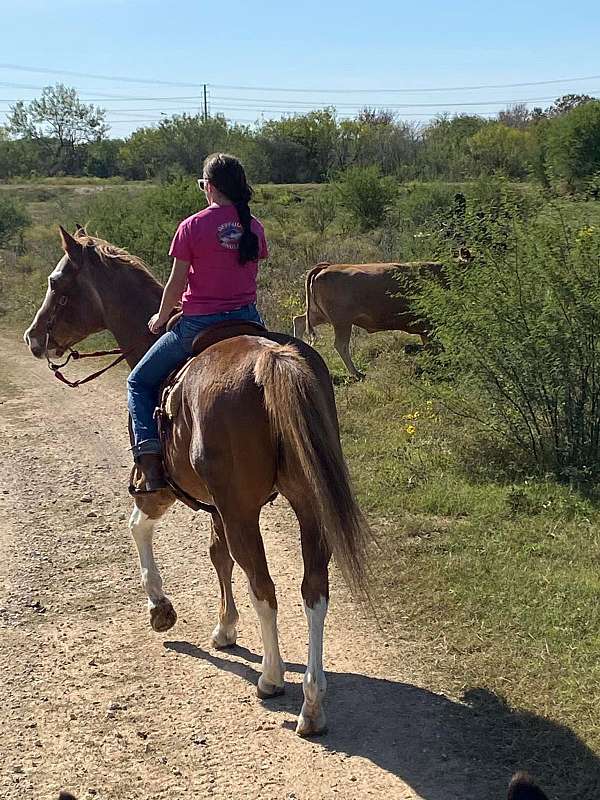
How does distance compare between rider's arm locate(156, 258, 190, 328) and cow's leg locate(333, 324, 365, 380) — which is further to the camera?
cow's leg locate(333, 324, 365, 380)

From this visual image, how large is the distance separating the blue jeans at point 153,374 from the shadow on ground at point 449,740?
148cm

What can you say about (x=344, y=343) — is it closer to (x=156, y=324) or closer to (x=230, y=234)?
(x=156, y=324)

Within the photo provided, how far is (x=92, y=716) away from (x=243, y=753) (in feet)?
2.93

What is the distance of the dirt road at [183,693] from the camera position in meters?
3.89

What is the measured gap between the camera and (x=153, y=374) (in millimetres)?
4953

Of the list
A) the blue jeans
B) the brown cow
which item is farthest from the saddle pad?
the brown cow

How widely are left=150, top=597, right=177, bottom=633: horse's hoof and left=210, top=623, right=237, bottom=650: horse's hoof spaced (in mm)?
284

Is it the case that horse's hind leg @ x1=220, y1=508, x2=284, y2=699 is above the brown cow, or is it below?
below

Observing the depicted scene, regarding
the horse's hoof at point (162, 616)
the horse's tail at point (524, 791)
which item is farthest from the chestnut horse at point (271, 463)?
the horse's tail at point (524, 791)

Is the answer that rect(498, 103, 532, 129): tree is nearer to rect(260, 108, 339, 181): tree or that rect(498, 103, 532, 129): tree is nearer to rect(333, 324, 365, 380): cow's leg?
rect(260, 108, 339, 181): tree

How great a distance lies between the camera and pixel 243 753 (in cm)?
408

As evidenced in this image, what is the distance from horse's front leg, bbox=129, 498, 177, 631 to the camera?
5246mm

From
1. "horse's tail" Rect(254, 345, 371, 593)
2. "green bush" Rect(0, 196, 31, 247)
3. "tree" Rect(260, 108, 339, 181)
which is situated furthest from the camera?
"tree" Rect(260, 108, 339, 181)

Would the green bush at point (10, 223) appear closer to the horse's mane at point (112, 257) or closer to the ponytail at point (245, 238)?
the horse's mane at point (112, 257)
